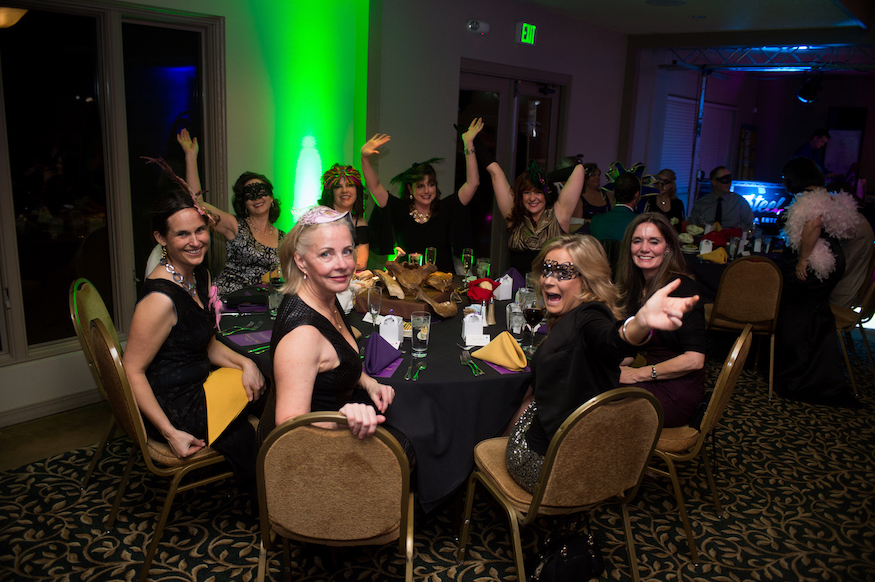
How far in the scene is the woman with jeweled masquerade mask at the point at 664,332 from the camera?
284cm

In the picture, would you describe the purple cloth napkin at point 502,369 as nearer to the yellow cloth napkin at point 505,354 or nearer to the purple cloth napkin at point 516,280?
the yellow cloth napkin at point 505,354

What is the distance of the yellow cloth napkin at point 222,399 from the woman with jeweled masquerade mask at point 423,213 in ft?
7.60

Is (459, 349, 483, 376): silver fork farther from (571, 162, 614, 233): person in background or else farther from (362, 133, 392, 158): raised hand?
(571, 162, 614, 233): person in background

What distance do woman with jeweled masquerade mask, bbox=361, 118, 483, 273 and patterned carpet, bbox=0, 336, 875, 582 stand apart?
2310 millimetres

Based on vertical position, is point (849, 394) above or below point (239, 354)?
below

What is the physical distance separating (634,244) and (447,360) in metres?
1.22

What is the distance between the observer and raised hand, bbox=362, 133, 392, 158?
16.3ft

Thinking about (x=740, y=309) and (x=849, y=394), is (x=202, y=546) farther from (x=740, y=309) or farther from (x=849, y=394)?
(x=849, y=394)

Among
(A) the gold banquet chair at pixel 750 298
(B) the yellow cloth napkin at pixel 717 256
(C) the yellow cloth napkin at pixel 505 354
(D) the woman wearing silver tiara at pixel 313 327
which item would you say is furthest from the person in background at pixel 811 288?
(D) the woman wearing silver tiara at pixel 313 327

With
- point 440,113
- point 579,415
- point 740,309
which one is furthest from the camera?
point 440,113

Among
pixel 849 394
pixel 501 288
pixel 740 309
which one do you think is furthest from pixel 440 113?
pixel 849 394

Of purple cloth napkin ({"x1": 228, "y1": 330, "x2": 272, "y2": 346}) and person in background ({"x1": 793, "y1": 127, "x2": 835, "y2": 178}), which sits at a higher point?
person in background ({"x1": 793, "y1": 127, "x2": 835, "y2": 178})

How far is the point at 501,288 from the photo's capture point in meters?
3.68

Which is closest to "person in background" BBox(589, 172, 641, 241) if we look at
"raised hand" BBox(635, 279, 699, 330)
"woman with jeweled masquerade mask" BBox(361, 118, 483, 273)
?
"woman with jeweled masquerade mask" BBox(361, 118, 483, 273)
